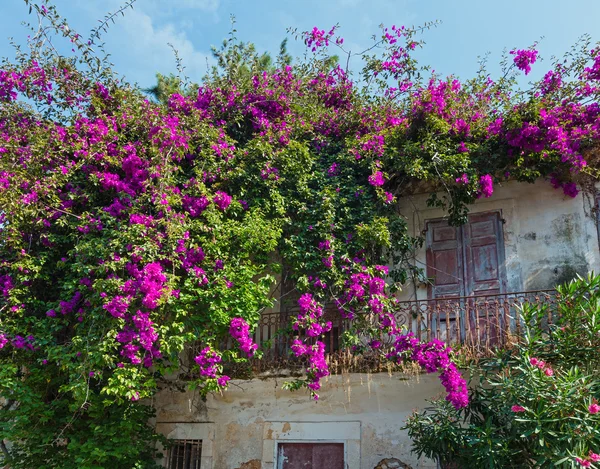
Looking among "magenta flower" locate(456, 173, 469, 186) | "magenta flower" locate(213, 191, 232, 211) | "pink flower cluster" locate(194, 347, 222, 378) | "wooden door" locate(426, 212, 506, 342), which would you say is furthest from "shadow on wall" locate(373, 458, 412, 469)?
"magenta flower" locate(213, 191, 232, 211)

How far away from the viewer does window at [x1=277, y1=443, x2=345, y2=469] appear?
26.5ft

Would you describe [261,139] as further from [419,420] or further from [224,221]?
[419,420]

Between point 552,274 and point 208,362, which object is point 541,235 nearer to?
point 552,274

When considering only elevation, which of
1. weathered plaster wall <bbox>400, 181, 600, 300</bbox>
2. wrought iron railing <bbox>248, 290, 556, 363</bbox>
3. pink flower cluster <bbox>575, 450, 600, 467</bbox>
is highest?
weathered plaster wall <bbox>400, 181, 600, 300</bbox>

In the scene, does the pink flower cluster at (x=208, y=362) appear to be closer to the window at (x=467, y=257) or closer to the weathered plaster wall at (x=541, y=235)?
the weathered plaster wall at (x=541, y=235)

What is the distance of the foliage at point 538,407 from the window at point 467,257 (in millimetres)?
2007

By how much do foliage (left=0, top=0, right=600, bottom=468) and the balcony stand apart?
0.30 m

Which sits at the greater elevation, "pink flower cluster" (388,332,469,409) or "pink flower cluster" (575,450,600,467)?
"pink flower cluster" (388,332,469,409)

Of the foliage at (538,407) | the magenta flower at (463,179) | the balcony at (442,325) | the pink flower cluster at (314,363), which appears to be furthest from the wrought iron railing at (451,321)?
the magenta flower at (463,179)

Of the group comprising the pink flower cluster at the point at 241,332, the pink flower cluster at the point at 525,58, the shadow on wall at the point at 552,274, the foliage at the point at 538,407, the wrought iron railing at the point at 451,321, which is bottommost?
→ the foliage at the point at 538,407

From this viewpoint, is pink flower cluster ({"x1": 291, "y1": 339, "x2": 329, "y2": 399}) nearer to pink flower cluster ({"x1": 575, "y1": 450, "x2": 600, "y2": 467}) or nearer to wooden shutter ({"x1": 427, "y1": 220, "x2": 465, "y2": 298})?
wooden shutter ({"x1": 427, "y1": 220, "x2": 465, "y2": 298})

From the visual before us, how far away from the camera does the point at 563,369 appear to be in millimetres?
5957

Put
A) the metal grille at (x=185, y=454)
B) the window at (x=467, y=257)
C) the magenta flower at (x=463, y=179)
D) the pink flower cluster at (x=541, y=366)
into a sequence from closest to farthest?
the pink flower cluster at (x=541, y=366)
the magenta flower at (x=463, y=179)
the window at (x=467, y=257)
the metal grille at (x=185, y=454)

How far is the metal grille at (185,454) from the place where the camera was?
29.1 ft
